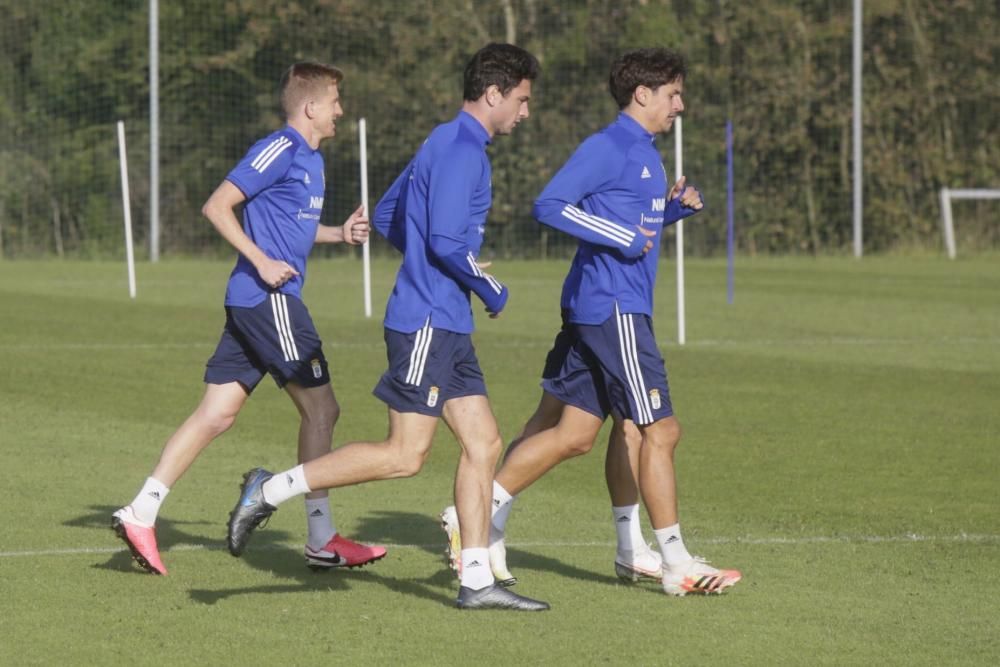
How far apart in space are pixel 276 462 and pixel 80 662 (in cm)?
483

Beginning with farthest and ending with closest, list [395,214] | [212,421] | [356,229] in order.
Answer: [212,421], [356,229], [395,214]

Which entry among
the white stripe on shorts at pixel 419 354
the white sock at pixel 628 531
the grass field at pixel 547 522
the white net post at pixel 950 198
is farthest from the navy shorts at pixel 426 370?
the white net post at pixel 950 198

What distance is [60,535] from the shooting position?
8398 mm

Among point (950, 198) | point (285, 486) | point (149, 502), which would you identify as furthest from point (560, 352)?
point (950, 198)

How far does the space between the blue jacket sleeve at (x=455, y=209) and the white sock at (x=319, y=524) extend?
146cm

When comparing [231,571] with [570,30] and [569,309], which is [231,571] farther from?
[570,30]

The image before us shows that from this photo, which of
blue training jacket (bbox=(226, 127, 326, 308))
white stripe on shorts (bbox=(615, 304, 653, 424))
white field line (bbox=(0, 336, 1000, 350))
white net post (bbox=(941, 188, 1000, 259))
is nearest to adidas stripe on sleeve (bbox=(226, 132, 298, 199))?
blue training jacket (bbox=(226, 127, 326, 308))

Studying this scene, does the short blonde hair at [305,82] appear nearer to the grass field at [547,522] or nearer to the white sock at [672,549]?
the grass field at [547,522]

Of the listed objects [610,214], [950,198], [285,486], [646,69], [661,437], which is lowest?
[285,486]

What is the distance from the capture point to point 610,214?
24.5 ft

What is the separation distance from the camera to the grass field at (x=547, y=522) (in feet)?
21.0

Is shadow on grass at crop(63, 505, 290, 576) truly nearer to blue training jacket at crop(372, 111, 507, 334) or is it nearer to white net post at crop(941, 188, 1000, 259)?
blue training jacket at crop(372, 111, 507, 334)

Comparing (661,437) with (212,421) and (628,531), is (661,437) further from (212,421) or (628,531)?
(212,421)

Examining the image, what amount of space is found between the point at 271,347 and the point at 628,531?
63.2 inches
